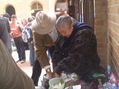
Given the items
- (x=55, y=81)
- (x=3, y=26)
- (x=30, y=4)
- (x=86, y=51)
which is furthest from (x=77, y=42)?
(x=30, y=4)

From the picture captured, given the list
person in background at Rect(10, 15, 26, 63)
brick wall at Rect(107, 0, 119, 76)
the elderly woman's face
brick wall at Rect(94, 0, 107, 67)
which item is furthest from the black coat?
person in background at Rect(10, 15, 26, 63)

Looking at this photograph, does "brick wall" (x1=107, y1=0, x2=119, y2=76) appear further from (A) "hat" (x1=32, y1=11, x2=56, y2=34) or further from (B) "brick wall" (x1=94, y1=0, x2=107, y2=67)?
(A) "hat" (x1=32, y1=11, x2=56, y2=34)

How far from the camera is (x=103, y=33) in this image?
264 cm

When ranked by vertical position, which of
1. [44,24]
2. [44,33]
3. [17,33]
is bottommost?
[17,33]

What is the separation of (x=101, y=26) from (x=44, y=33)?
86cm

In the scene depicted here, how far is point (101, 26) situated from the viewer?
8.54ft

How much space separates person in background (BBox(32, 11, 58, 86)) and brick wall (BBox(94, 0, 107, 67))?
649 millimetres

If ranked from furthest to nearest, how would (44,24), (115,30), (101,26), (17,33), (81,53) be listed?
(17,33)
(101,26)
(44,24)
(81,53)
(115,30)

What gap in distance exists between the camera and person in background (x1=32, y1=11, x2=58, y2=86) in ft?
7.49

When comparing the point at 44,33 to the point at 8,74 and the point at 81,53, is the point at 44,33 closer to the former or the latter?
the point at 81,53

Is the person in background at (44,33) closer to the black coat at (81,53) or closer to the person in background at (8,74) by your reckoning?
the black coat at (81,53)

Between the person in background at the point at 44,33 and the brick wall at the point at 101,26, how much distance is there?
649 millimetres

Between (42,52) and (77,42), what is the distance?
2.37 ft

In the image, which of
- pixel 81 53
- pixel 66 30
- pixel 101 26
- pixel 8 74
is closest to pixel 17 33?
pixel 101 26
